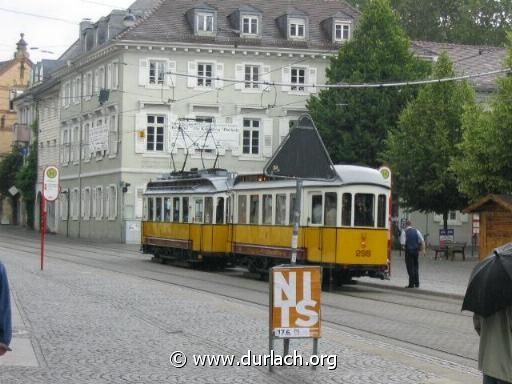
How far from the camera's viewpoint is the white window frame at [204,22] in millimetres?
61594

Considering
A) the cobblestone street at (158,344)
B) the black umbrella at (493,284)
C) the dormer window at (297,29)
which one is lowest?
the cobblestone street at (158,344)

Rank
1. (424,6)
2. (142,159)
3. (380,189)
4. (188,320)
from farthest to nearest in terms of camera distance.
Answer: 1. (424,6)
2. (142,159)
3. (380,189)
4. (188,320)

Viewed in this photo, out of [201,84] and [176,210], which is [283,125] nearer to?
[201,84]

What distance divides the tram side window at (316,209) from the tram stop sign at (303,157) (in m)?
14.7

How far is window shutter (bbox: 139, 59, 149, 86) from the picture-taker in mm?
60719

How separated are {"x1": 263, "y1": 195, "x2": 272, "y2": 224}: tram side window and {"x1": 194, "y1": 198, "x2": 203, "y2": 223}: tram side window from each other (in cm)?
541

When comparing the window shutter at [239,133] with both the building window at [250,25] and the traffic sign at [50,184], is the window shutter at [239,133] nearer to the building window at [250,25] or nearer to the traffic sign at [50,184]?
the building window at [250,25]

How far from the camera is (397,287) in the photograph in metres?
29.0

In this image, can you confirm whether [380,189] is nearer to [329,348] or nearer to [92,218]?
[329,348]

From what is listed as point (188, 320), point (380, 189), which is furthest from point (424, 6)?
point (188, 320)

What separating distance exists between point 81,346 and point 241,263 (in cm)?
1933

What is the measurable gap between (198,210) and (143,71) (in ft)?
86.6

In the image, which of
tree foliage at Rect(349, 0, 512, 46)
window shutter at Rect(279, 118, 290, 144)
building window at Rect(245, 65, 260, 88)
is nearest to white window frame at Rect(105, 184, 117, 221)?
building window at Rect(245, 65, 260, 88)

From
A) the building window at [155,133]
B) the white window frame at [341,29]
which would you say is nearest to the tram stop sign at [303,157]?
the building window at [155,133]
